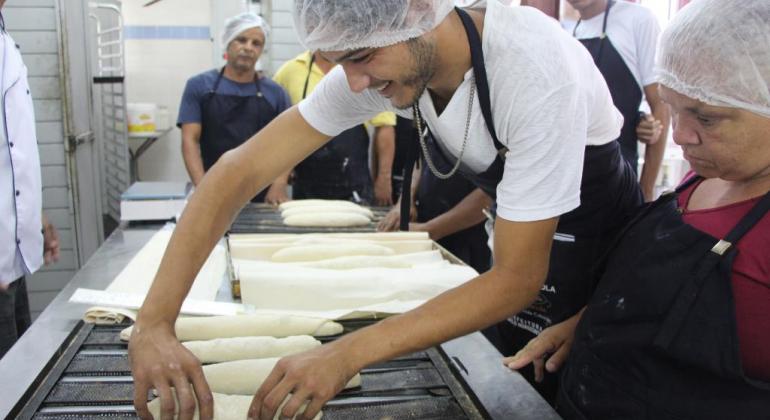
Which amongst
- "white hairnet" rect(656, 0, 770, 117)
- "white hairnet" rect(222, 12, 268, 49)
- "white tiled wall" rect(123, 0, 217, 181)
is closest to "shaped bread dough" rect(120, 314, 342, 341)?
"white hairnet" rect(656, 0, 770, 117)

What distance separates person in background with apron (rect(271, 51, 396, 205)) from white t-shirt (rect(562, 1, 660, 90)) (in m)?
1.28

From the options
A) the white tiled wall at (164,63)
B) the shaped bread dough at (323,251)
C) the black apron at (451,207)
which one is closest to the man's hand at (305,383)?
the shaped bread dough at (323,251)

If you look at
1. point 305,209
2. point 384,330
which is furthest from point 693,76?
point 305,209

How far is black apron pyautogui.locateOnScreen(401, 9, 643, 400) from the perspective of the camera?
4.13 feet

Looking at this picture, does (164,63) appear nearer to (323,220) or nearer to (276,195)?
(276,195)

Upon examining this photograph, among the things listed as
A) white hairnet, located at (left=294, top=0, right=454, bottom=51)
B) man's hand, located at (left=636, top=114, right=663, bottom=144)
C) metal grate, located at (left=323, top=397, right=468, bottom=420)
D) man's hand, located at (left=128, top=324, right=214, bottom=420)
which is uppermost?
white hairnet, located at (left=294, top=0, right=454, bottom=51)

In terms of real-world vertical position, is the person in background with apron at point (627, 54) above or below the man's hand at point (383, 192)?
above

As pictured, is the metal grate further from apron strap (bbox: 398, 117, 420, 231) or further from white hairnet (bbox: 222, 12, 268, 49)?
white hairnet (bbox: 222, 12, 268, 49)

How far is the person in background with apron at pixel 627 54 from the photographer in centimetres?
240

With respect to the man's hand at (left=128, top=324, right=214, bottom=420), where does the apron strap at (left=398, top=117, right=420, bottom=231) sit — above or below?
above

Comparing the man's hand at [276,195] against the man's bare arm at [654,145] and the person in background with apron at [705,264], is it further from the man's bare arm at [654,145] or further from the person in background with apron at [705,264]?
the person in background with apron at [705,264]

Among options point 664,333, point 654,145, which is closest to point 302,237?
point 664,333

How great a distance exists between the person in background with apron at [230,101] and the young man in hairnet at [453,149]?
79.9 inches

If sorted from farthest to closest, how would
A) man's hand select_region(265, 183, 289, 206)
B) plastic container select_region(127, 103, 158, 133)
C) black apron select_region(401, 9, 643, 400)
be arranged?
plastic container select_region(127, 103, 158, 133) < man's hand select_region(265, 183, 289, 206) < black apron select_region(401, 9, 643, 400)
